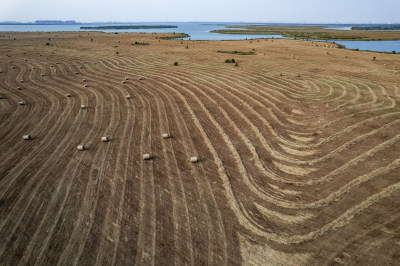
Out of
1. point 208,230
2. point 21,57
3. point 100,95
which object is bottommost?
point 208,230

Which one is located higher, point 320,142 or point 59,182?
point 320,142

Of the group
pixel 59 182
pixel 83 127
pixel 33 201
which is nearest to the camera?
pixel 33 201

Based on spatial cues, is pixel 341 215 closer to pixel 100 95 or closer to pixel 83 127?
pixel 83 127

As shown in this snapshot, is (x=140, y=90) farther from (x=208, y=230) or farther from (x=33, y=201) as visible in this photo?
(x=208, y=230)

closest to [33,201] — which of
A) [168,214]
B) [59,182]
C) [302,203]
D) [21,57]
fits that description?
[59,182]

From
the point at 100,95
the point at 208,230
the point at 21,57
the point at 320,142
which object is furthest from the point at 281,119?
the point at 21,57

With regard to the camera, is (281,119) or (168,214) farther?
(281,119)

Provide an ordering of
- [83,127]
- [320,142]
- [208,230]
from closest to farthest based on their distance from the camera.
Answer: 1. [208,230]
2. [320,142]
3. [83,127]
